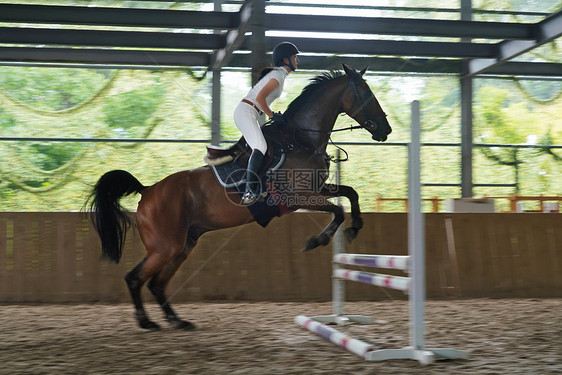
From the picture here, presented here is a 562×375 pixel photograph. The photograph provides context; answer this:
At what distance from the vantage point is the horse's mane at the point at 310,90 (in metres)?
5.29

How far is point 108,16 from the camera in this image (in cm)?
924

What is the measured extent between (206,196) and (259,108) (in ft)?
3.22

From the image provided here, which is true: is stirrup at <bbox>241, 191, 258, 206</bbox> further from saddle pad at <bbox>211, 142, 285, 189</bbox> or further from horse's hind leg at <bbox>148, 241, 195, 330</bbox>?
horse's hind leg at <bbox>148, 241, 195, 330</bbox>

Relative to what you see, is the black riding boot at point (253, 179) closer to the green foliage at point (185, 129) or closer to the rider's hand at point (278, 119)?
the rider's hand at point (278, 119)

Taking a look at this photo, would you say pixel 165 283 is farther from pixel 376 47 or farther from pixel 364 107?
pixel 376 47

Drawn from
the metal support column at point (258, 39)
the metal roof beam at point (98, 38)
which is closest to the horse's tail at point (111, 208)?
the metal support column at point (258, 39)

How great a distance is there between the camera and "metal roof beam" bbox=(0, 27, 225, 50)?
10273 mm

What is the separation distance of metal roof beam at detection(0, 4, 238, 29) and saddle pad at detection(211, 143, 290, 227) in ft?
15.7

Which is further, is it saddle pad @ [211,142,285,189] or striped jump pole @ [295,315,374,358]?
saddle pad @ [211,142,285,189]

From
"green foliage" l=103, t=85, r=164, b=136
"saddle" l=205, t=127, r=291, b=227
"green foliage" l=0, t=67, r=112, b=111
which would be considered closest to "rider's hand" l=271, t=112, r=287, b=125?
"saddle" l=205, t=127, r=291, b=227

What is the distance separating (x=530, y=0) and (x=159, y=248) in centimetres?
954

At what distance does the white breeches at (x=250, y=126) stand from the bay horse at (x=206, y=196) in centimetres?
21

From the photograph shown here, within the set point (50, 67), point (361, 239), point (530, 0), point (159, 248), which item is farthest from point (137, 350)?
point (530, 0)

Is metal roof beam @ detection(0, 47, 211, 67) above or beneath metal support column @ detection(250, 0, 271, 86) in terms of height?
above
